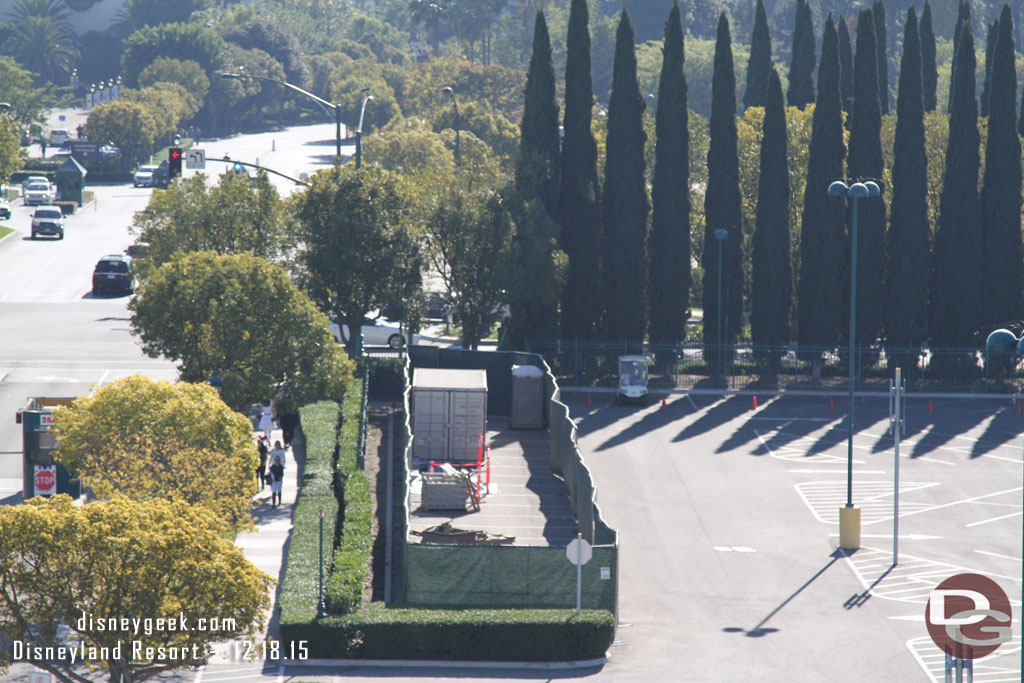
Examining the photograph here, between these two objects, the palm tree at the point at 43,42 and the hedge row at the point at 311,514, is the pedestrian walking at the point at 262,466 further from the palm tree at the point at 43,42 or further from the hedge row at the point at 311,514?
the palm tree at the point at 43,42

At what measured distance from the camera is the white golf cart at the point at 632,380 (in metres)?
52.5

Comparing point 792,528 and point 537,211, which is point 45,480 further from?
point 537,211

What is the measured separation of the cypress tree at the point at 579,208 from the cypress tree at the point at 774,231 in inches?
266

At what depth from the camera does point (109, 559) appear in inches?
858

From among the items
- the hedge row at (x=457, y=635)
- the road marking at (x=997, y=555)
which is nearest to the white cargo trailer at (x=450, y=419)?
the road marking at (x=997, y=555)

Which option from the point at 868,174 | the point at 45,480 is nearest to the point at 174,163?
the point at 45,480

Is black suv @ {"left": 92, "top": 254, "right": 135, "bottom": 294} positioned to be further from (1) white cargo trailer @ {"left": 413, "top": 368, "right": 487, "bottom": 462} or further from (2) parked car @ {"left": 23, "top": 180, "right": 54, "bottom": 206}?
(1) white cargo trailer @ {"left": 413, "top": 368, "right": 487, "bottom": 462}

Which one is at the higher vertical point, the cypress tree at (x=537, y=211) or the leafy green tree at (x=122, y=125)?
the leafy green tree at (x=122, y=125)

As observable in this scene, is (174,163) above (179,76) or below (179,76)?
below

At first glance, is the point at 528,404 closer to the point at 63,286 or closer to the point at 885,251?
the point at 885,251

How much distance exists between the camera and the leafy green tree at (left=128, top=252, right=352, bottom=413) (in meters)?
40.2

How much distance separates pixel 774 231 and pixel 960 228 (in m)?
7.52

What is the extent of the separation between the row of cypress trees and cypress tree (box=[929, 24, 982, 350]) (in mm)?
57

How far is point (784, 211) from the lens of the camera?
58031 mm
